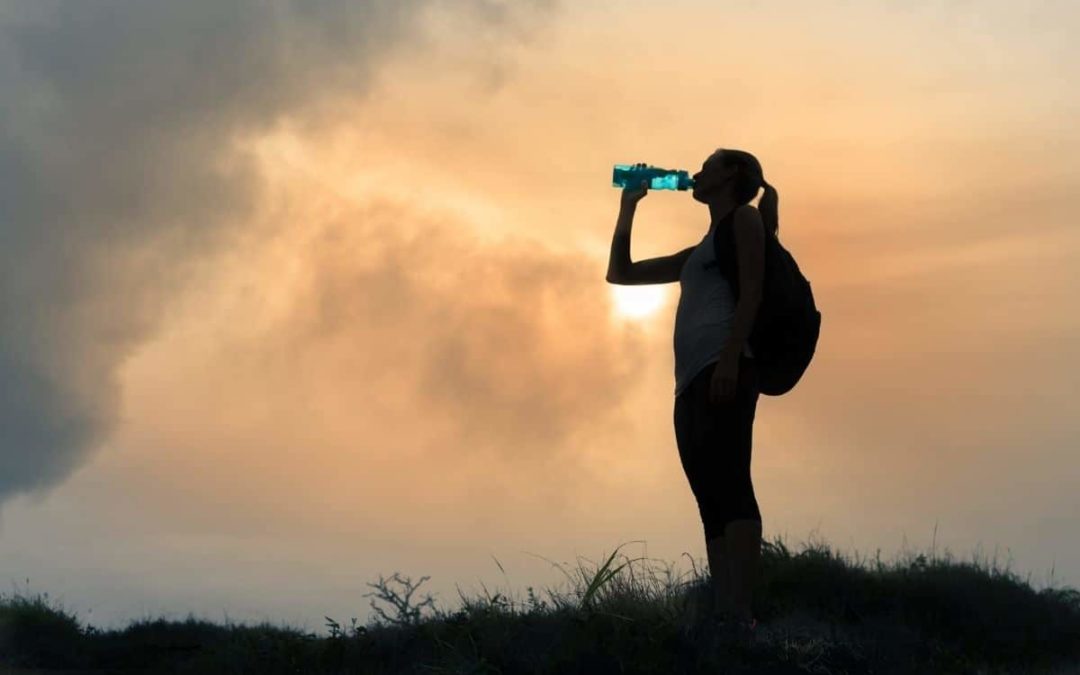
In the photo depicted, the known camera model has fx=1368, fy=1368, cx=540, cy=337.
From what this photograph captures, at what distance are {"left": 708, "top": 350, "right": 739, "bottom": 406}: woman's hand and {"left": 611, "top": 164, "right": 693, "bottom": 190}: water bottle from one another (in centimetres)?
131

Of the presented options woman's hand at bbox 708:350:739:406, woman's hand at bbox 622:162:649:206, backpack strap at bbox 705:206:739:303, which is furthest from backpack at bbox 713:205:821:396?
woman's hand at bbox 622:162:649:206

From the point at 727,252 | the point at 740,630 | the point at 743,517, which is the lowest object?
the point at 740,630

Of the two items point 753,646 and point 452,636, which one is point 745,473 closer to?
point 753,646

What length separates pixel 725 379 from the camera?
21.8 ft

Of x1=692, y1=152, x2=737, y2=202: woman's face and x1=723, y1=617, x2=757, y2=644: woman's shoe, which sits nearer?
x1=723, y1=617, x2=757, y2=644: woman's shoe

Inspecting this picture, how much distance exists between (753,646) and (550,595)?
1.63 metres

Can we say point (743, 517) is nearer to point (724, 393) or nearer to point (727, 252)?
point (724, 393)

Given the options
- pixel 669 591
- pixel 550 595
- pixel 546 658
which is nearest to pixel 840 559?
pixel 669 591

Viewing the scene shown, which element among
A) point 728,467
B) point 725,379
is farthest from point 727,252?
point 728,467

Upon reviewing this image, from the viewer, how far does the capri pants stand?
268 inches

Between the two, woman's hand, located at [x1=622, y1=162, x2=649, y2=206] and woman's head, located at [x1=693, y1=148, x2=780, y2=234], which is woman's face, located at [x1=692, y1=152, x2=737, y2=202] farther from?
woman's hand, located at [x1=622, y1=162, x2=649, y2=206]

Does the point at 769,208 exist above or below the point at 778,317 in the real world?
above

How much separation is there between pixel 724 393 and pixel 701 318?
49 cm

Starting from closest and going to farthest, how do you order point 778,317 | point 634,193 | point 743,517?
point 743,517
point 778,317
point 634,193
